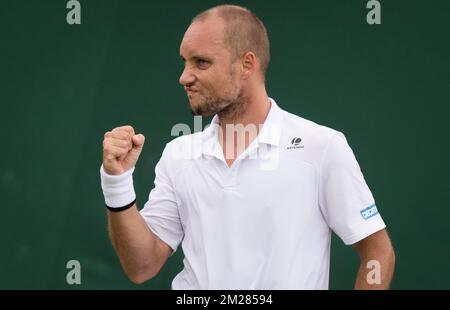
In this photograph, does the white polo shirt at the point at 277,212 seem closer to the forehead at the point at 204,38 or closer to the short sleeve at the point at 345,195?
the short sleeve at the point at 345,195

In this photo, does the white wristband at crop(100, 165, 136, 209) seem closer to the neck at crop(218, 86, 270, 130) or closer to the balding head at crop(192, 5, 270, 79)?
the neck at crop(218, 86, 270, 130)

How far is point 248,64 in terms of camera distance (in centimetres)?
312

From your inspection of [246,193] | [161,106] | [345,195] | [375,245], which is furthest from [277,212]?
[161,106]

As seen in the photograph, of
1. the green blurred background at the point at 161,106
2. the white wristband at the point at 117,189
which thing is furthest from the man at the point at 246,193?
the green blurred background at the point at 161,106

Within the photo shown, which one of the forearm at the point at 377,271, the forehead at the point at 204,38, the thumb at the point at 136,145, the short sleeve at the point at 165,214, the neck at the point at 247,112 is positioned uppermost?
the forehead at the point at 204,38

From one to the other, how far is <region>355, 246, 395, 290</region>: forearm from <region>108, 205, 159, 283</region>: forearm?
78cm

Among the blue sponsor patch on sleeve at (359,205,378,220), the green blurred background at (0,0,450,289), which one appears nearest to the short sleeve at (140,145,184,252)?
the blue sponsor patch on sleeve at (359,205,378,220)

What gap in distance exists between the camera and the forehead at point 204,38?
2.99 meters

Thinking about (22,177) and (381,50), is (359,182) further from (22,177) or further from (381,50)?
(22,177)

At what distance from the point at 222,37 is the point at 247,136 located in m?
0.39

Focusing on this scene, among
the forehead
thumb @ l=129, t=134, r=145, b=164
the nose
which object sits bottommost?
thumb @ l=129, t=134, r=145, b=164

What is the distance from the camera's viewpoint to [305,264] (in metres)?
2.98

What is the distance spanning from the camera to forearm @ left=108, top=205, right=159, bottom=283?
300 cm

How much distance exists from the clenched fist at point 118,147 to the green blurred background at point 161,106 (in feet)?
5.29
